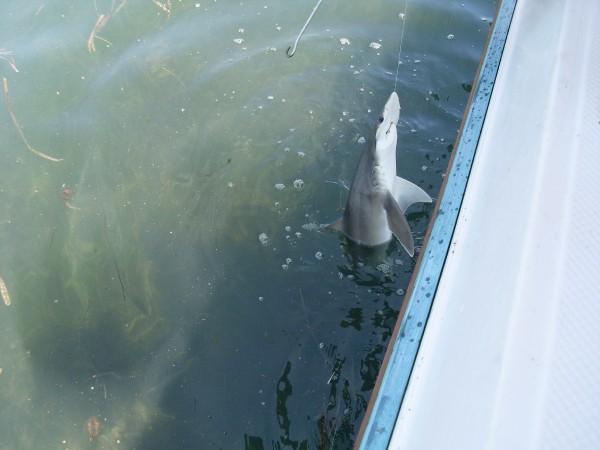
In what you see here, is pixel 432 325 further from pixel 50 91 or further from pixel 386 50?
pixel 50 91

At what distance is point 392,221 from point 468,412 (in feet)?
4.71

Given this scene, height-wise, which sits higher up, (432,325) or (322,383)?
(432,325)

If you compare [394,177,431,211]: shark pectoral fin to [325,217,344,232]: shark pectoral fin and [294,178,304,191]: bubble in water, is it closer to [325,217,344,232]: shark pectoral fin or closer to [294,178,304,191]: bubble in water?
[325,217,344,232]: shark pectoral fin

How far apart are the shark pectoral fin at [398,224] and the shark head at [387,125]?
11.4 inches

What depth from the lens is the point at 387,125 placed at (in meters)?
→ 3.19

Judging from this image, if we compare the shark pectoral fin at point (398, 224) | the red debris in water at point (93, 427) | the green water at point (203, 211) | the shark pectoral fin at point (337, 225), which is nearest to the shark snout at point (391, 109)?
the shark pectoral fin at point (398, 224)

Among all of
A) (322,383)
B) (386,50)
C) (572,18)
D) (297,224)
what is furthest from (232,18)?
(322,383)

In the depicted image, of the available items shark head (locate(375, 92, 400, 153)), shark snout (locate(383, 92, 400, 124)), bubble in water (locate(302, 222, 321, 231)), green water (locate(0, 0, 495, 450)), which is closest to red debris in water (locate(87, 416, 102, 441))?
green water (locate(0, 0, 495, 450))

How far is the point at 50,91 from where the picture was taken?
4.60 meters

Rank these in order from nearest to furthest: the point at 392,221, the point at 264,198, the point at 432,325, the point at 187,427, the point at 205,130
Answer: the point at 432,325
the point at 187,427
the point at 392,221
the point at 264,198
the point at 205,130

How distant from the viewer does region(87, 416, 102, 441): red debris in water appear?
291cm

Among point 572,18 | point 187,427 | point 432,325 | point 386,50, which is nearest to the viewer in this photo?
point 432,325

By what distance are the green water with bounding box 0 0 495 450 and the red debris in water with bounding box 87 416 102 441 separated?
0.09ft

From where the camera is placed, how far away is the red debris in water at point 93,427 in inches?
115
